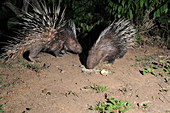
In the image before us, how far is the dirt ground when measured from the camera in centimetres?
242

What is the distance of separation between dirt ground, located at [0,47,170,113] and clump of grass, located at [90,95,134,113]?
0.30 ft

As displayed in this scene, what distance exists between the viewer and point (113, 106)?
2.39m

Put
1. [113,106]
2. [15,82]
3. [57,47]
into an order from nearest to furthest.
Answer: [113,106]
[15,82]
[57,47]

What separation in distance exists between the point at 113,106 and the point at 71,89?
859 millimetres

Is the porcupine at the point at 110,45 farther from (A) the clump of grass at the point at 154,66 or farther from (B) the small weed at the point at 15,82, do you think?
(B) the small weed at the point at 15,82

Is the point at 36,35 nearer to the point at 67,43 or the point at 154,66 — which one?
the point at 67,43

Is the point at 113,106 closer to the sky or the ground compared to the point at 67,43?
closer to the ground

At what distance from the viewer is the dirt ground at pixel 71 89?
95.3 inches

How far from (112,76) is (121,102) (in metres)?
0.98

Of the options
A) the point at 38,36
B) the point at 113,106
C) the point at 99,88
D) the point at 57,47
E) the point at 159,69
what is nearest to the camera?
the point at 113,106

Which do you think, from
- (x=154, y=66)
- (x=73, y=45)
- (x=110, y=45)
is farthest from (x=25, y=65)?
(x=154, y=66)

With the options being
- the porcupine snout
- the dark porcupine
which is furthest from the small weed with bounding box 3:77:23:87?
the porcupine snout

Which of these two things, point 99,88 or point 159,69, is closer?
point 99,88

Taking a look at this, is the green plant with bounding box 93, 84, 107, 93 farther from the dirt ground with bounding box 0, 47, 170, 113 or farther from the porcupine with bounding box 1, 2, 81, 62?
the porcupine with bounding box 1, 2, 81, 62
